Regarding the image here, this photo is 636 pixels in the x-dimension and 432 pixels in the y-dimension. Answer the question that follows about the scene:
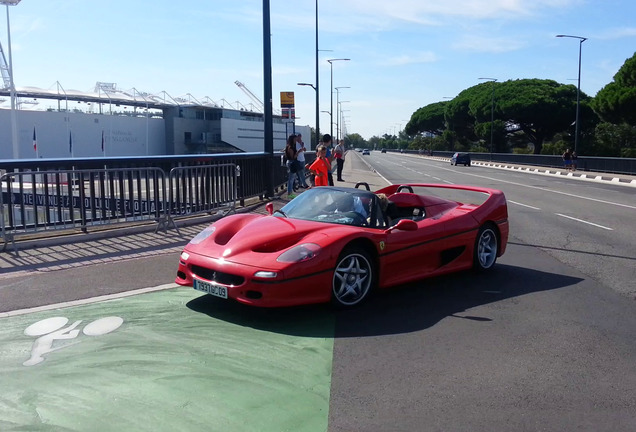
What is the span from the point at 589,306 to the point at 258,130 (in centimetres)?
7951

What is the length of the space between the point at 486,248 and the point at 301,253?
3.27m

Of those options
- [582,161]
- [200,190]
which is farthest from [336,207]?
[582,161]

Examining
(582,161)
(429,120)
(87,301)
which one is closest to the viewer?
(87,301)

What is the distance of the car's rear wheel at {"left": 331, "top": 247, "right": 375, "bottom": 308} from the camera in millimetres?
5996

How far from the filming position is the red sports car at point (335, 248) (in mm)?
5598

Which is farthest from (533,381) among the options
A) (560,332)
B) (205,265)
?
(205,265)

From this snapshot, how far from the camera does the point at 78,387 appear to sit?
4098 millimetres

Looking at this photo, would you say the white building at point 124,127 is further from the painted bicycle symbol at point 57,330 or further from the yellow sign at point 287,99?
the painted bicycle symbol at point 57,330

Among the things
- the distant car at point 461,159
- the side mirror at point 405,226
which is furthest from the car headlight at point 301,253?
the distant car at point 461,159

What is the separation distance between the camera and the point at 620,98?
4731 centimetres

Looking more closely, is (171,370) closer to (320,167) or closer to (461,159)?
(320,167)

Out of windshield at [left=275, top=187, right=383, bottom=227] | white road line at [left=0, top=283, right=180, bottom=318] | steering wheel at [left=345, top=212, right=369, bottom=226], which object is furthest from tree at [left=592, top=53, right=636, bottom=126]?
white road line at [left=0, top=283, right=180, bottom=318]

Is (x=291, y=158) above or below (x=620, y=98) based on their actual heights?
below

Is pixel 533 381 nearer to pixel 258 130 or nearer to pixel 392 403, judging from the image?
pixel 392 403
